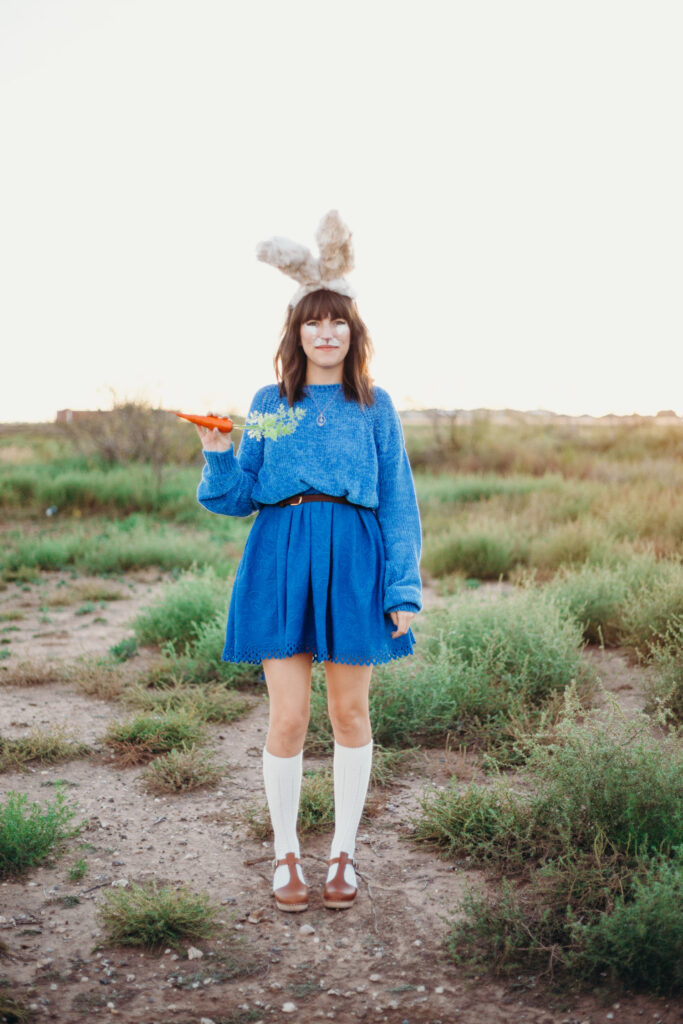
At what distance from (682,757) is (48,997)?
2164mm

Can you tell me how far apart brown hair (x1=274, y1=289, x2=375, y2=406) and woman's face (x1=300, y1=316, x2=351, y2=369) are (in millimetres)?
26

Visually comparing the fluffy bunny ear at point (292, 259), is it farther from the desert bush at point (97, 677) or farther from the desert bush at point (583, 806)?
the desert bush at point (97, 677)

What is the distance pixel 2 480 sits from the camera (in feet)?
44.1

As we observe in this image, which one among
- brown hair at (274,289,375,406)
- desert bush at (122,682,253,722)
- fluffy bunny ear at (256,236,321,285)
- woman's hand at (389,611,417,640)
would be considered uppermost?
fluffy bunny ear at (256,236,321,285)

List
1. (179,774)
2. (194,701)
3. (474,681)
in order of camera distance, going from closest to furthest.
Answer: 1. (179,774)
2. (474,681)
3. (194,701)

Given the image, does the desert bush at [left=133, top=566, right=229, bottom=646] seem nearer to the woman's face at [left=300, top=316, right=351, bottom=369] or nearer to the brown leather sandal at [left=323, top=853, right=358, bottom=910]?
the brown leather sandal at [left=323, top=853, right=358, bottom=910]

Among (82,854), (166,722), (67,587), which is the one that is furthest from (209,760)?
(67,587)

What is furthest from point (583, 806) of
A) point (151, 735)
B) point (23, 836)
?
point (151, 735)

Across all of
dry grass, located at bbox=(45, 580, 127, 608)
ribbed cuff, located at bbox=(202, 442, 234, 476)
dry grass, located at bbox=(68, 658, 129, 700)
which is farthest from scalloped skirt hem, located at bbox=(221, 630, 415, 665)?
dry grass, located at bbox=(45, 580, 127, 608)

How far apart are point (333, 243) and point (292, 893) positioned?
2.19 metres

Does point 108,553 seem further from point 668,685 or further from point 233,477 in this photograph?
point 233,477

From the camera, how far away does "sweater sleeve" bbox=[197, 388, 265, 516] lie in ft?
9.12

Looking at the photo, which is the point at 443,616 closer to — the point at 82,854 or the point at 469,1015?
the point at 82,854

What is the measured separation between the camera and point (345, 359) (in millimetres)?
2908
